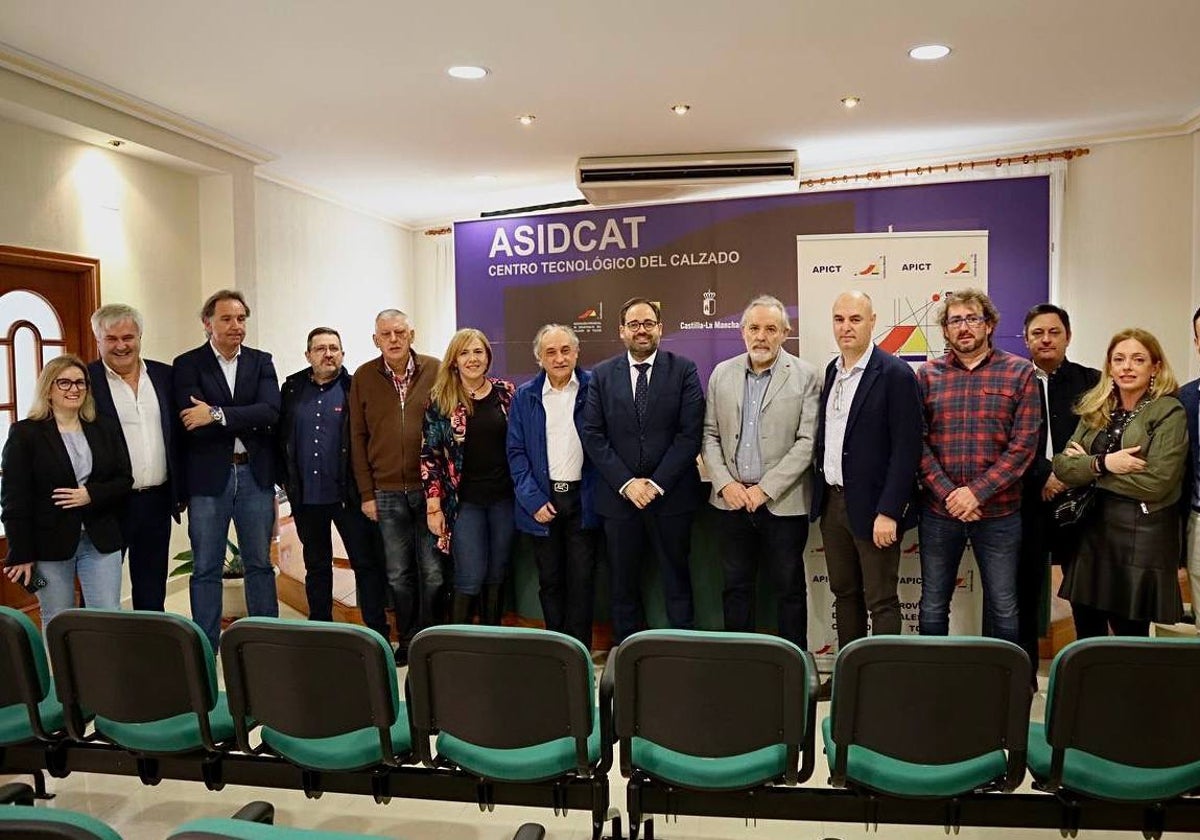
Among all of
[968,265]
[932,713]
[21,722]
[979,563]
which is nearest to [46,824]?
[21,722]

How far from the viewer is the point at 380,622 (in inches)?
162

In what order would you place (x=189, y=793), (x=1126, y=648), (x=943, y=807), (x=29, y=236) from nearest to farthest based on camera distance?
(x=1126, y=648), (x=943, y=807), (x=189, y=793), (x=29, y=236)

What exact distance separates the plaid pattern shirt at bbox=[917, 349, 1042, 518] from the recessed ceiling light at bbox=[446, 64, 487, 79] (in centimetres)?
302

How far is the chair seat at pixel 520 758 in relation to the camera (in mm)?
2186

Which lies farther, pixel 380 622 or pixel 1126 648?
pixel 380 622

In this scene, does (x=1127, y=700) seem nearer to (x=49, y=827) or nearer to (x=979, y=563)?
(x=979, y=563)

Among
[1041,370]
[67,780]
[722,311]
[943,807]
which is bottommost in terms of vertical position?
[67,780]

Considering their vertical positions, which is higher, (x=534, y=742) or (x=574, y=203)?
(x=574, y=203)

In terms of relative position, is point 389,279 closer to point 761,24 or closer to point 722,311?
point 722,311

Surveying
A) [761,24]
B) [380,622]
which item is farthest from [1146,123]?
[380,622]

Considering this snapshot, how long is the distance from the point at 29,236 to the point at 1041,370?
5138 millimetres

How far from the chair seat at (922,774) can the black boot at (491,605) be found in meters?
2.01

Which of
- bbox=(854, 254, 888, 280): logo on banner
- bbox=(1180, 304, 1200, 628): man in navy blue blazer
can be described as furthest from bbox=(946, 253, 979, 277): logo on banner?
bbox=(1180, 304, 1200, 628): man in navy blue blazer

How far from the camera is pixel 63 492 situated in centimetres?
320
